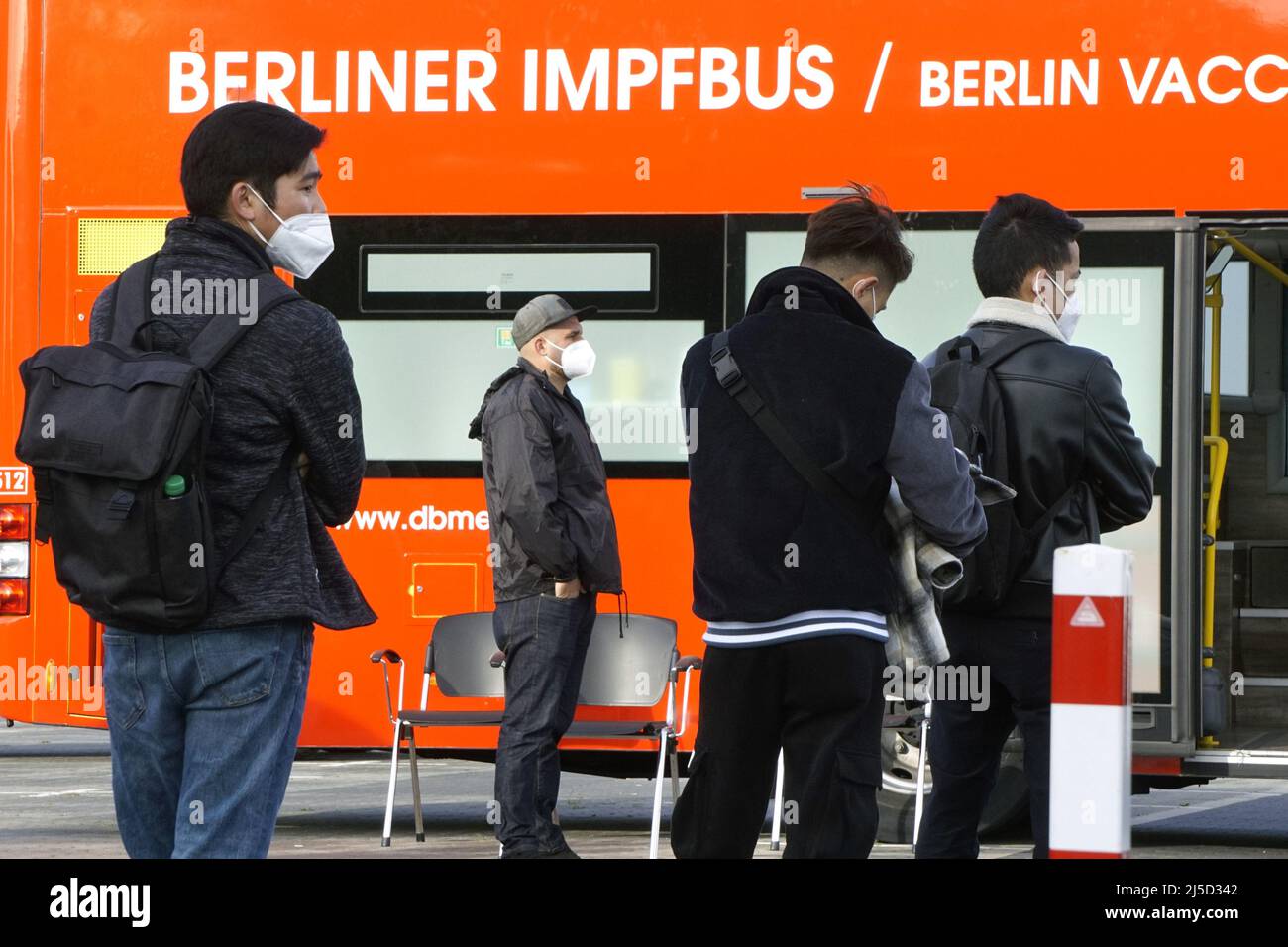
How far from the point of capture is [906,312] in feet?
26.2

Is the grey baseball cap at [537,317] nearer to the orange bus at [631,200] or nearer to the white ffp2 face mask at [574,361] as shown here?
the white ffp2 face mask at [574,361]

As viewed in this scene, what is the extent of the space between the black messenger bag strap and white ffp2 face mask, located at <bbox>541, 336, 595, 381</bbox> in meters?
3.31

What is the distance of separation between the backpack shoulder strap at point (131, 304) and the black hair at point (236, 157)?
146 mm

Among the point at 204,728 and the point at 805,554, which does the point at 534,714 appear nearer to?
the point at 805,554

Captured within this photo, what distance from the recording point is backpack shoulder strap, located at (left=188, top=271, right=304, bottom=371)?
3502 millimetres

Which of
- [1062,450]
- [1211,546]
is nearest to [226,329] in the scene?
[1062,450]

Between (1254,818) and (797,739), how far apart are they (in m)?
6.00

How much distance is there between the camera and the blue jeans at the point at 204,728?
3.48 metres

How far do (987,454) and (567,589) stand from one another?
268 centimetres

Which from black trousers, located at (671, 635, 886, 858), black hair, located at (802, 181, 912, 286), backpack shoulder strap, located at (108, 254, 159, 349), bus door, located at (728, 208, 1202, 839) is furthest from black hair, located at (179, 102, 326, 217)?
bus door, located at (728, 208, 1202, 839)

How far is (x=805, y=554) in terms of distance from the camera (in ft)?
13.2

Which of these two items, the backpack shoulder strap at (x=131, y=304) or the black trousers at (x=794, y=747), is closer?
the backpack shoulder strap at (x=131, y=304)

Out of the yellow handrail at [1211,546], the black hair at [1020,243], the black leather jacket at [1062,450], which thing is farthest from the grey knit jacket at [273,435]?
the yellow handrail at [1211,546]
